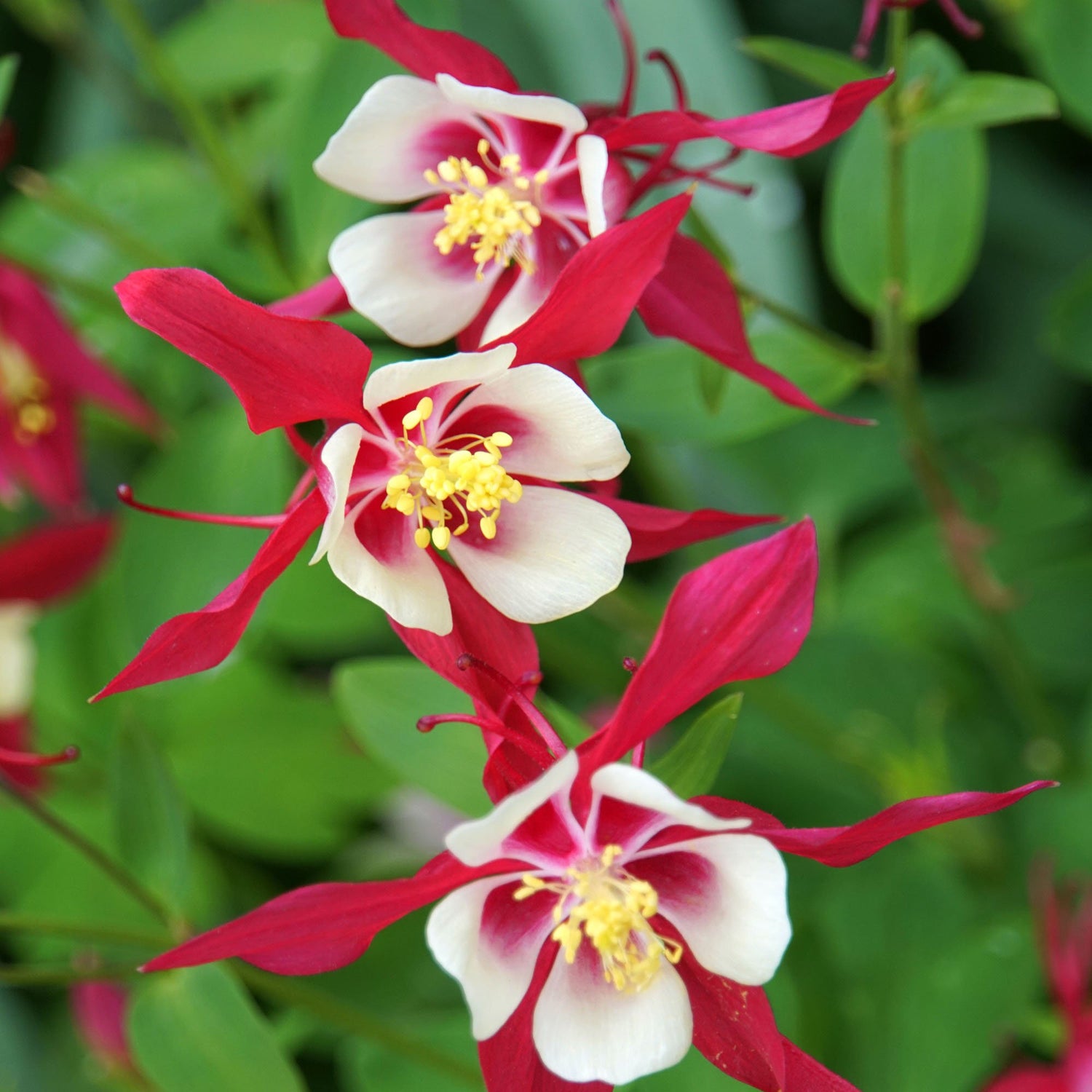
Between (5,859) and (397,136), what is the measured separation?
1105 mm

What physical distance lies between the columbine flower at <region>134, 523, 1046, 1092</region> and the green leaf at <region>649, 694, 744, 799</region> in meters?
0.03

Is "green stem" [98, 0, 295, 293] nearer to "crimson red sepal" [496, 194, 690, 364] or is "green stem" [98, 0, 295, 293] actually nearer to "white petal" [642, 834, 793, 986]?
"crimson red sepal" [496, 194, 690, 364]

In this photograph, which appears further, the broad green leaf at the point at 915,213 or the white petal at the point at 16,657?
the white petal at the point at 16,657

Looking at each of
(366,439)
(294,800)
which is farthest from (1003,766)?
(366,439)

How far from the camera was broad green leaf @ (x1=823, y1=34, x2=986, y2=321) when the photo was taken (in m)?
1.00

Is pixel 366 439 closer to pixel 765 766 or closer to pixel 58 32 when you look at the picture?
pixel 765 766

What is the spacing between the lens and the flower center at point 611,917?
62cm

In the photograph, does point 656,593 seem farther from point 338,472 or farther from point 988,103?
Result: point 338,472

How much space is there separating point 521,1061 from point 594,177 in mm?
416

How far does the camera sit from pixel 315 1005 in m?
0.85

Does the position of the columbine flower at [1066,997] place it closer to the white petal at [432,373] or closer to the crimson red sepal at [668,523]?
the crimson red sepal at [668,523]

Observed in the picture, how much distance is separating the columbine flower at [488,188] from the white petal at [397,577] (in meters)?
0.12

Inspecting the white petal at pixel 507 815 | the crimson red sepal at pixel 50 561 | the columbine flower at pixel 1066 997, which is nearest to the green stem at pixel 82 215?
the crimson red sepal at pixel 50 561

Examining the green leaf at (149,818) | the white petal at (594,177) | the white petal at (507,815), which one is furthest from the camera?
the green leaf at (149,818)
